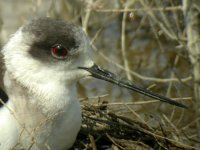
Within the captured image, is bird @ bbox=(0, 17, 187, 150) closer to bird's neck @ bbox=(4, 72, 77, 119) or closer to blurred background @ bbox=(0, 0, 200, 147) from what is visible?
bird's neck @ bbox=(4, 72, 77, 119)

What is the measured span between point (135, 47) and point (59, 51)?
477cm

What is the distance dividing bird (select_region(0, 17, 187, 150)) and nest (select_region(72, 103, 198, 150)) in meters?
0.60

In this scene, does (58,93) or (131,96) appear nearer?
(58,93)

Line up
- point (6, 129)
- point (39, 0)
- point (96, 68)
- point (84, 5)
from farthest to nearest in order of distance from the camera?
point (39, 0) < point (84, 5) < point (96, 68) < point (6, 129)

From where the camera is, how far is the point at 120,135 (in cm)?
571

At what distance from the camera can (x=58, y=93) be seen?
502cm

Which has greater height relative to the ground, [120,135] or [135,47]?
[120,135]

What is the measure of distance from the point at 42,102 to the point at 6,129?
1.00ft

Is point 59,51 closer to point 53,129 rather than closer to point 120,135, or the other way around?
point 53,129

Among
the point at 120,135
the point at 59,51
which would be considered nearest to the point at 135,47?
the point at 120,135

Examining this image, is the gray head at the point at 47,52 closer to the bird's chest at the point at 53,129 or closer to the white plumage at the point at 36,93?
the white plumage at the point at 36,93

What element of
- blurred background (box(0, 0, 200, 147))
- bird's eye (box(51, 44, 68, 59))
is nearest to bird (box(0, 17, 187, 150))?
bird's eye (box(51, 44, 68, 59))

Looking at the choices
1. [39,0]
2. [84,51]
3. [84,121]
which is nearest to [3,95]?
[84,51]

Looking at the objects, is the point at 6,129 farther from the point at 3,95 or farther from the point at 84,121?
the point at 84,121
